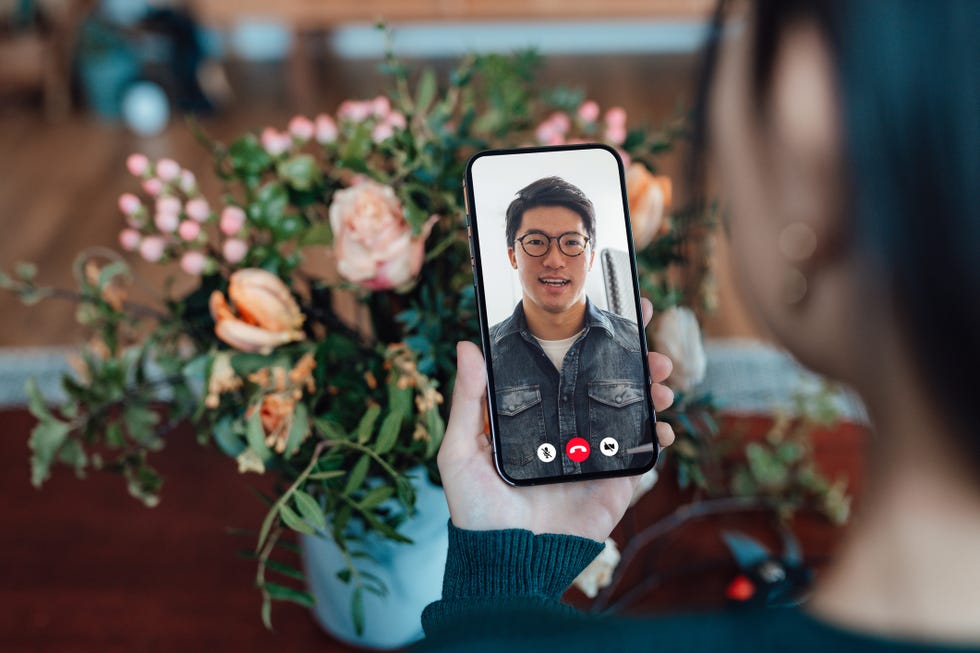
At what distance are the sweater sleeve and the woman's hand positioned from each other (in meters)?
0.03

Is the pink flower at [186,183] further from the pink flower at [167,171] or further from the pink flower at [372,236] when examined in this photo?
the pink flower at [372,236]

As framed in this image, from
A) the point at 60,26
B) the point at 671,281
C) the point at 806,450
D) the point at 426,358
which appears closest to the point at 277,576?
the point at 426,358

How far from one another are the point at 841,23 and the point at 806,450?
0.73 m

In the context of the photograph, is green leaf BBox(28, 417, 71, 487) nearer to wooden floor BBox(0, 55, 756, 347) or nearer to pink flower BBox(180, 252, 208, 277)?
pink flower BBox(180, 252, 208, 277)

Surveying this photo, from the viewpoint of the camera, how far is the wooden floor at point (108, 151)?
203cm

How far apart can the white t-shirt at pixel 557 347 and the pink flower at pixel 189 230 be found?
261 mm

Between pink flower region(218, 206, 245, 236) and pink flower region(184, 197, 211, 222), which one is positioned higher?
pink flower region(184, 197, 211, 222)

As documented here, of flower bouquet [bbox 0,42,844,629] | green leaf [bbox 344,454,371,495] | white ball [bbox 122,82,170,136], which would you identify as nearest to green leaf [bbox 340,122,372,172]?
flower bouquet [bbox 0,42,844,629]

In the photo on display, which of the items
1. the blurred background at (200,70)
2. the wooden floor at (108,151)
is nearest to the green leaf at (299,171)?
the wooden floor at (108,151)

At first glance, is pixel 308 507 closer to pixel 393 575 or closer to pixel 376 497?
pixel 376 497

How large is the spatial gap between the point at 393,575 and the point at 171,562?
0.93 feet

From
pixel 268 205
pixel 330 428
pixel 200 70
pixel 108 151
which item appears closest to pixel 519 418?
pixel 330 428

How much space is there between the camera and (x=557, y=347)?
587 mm

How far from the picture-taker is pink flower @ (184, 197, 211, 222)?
0.61 metres
